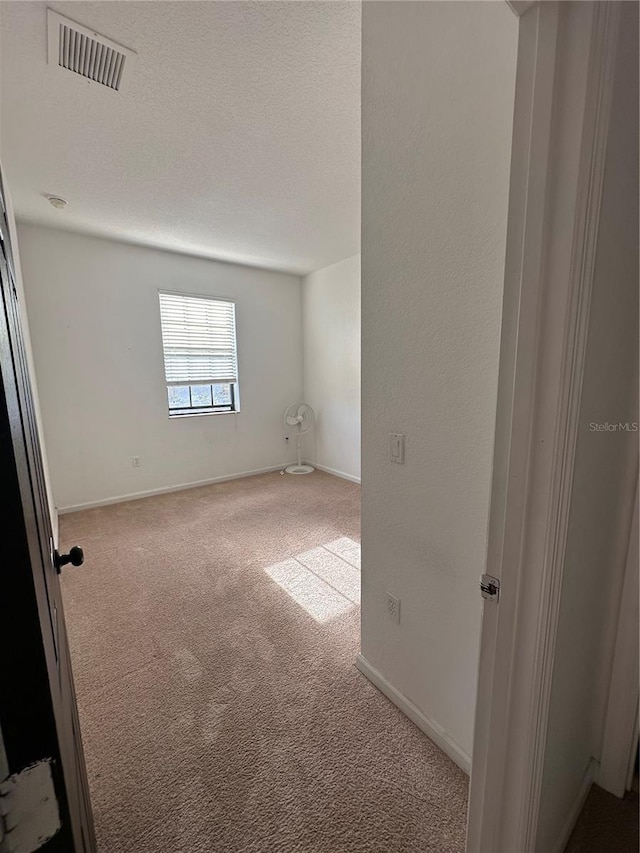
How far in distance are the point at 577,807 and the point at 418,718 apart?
51 cm

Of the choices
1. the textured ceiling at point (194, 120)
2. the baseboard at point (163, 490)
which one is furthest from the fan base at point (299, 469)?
the textured ceiling at point (194, 120)

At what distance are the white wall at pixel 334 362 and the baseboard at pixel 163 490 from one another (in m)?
0.78

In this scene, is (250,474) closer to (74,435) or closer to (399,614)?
(74,435)

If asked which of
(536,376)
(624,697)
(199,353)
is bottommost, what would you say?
(624,697)

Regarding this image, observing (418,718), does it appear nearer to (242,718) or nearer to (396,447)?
(242,718)

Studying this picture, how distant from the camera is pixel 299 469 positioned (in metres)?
5.00

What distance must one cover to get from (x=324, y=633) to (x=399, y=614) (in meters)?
0.66

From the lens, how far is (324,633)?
1.91 metres

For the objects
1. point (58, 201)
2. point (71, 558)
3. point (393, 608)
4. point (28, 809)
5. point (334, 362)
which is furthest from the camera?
point (334, 362)

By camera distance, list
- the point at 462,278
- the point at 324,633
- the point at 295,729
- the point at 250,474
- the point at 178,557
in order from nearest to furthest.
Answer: the point at 462,278 → the point at 295,729 → the point at 324,633 → the point at 178,557 → the point at 250,474

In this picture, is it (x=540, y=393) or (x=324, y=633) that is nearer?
(x=540, y=393)

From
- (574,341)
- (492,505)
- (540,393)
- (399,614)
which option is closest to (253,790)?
(399,614)

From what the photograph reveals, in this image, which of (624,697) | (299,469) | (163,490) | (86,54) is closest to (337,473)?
(299,469)

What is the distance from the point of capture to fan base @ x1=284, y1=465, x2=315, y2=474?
494 centimetres
